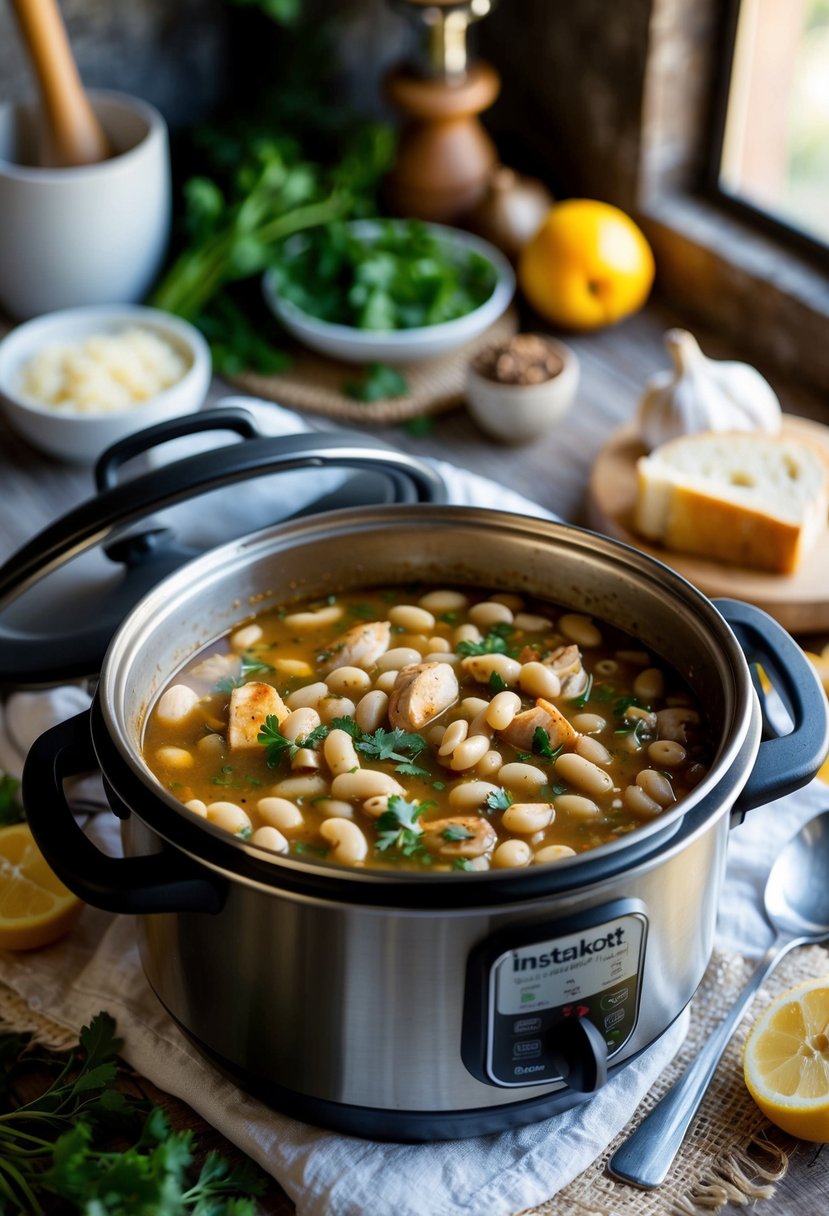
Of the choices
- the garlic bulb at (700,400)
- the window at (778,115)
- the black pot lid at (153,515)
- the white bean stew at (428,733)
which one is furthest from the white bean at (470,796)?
the window at (778,115)

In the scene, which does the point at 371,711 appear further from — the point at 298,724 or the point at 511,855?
the point at 511,855

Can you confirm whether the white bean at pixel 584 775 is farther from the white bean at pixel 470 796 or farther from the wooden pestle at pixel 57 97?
the wooden pestle at pixel 57 97

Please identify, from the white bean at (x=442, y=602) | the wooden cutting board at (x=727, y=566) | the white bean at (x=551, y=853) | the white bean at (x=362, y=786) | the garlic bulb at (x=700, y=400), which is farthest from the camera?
the garlic bulb at (x=700, y=400)

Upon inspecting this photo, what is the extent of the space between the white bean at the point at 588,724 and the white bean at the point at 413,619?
0.83 feet

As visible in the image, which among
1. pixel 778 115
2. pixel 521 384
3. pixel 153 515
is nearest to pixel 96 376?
pixel 153 515

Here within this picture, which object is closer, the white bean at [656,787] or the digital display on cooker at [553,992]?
the digital display on cooker at [553,992]

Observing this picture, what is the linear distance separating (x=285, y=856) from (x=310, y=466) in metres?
0.65

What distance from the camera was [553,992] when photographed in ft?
4.10

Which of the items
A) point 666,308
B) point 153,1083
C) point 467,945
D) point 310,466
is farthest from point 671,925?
point 666,308

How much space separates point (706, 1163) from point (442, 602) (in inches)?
28.8

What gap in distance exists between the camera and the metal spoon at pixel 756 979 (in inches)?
55.9

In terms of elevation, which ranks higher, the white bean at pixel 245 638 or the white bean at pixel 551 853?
the white bean at pixel 551 853

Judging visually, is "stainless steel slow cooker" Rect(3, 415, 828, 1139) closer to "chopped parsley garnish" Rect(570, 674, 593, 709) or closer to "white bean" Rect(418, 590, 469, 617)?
"chopped parsley garnish" Rect(570, 674, 593, 709)

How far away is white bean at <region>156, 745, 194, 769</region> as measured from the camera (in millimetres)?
1515
